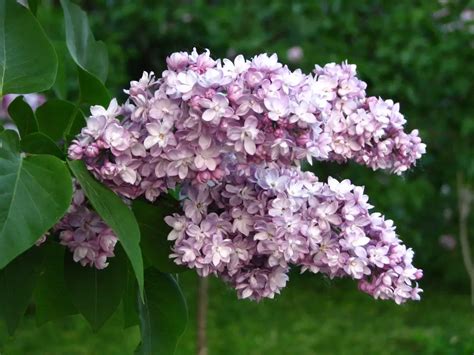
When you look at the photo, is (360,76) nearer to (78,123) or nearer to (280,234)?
(78,123)

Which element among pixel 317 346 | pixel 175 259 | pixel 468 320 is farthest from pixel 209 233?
pixel 468 320

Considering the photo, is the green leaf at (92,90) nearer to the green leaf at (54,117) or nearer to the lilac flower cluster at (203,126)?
the green leaf at (54,117)

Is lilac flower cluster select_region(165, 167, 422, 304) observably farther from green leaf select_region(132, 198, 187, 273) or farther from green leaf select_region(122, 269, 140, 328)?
green leaf select_region(122, 269, 140, 328)

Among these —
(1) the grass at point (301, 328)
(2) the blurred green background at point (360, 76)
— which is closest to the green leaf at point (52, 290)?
(1) the grass at point (301, 328)

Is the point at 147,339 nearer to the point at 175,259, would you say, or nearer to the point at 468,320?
the point at 175,259

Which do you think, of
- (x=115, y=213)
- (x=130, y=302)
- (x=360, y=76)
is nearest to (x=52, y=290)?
(x=130, y=302)
